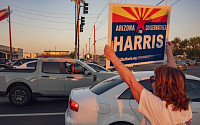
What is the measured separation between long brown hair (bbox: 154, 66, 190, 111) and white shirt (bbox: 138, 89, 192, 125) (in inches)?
1.7

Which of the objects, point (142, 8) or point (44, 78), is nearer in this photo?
point (142, 8)

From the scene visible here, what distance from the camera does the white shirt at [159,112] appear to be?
129 centimetres

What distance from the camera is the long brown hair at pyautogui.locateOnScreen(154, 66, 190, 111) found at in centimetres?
132

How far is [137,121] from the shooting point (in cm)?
292

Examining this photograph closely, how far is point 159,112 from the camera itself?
130 centimetres

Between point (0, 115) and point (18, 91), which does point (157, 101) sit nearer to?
point (0, 115)

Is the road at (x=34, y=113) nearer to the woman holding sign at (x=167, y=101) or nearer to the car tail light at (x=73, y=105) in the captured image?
the car tail light at (x=73, y=105)

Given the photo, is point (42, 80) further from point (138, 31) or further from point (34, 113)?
point (138, 31)

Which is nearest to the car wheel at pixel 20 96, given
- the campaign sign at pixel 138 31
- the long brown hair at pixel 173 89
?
the campaign sign at pixel 138 31

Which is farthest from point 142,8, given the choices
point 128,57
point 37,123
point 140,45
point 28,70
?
point 28,70

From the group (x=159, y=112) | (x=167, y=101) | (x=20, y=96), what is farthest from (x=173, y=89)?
(x=20, y=96)

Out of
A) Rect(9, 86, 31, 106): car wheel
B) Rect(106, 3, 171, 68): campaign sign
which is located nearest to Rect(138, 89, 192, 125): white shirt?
Rect(106, 3, 171, 68): campaign sign

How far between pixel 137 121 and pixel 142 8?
277cm

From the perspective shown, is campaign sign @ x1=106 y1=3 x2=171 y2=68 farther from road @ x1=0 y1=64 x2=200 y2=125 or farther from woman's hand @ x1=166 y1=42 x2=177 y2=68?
road @ x1=0 y1=64 x2=200 y2=125
